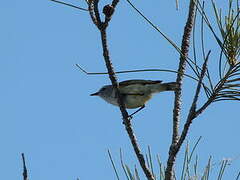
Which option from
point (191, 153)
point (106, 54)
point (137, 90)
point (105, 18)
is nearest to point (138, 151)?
point (191, 153)

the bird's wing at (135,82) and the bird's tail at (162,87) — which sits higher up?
the bird's wing at (135,82)

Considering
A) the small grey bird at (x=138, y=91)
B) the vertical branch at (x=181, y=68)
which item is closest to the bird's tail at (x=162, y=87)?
the small grey bird at (x=138, y=91)

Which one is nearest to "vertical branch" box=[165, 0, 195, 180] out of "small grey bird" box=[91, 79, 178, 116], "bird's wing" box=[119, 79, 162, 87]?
"small grey bird" box=[91, 79, 178, 116]

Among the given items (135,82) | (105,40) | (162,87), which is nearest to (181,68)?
(105,40)

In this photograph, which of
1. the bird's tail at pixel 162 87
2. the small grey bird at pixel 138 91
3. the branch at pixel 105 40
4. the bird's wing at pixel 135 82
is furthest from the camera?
the bird's wing at pixel 135 82

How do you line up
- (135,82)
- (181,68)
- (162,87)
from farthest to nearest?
(135,82), (162,87), (181,68)

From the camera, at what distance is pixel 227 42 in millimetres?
2275

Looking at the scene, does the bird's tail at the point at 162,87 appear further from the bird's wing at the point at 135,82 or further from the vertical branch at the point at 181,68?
the vertical branch at the point at 181,68

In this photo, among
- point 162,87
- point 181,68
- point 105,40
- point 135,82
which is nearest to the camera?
point 105,40

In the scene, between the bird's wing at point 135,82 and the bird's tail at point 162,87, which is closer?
the bird's tail at point 162,87

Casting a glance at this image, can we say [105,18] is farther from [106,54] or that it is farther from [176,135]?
[176,135]

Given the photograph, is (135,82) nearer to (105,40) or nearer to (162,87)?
(162,87)

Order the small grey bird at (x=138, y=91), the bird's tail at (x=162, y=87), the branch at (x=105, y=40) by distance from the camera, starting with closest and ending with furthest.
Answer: the branch at (x=105, y=40)
the bird's tail at (x=162, y=87)
the small grey bird at (x=138, y=91)

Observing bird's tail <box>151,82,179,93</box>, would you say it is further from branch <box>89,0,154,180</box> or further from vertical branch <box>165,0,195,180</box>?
branch <box>89,0,154,180</box>
